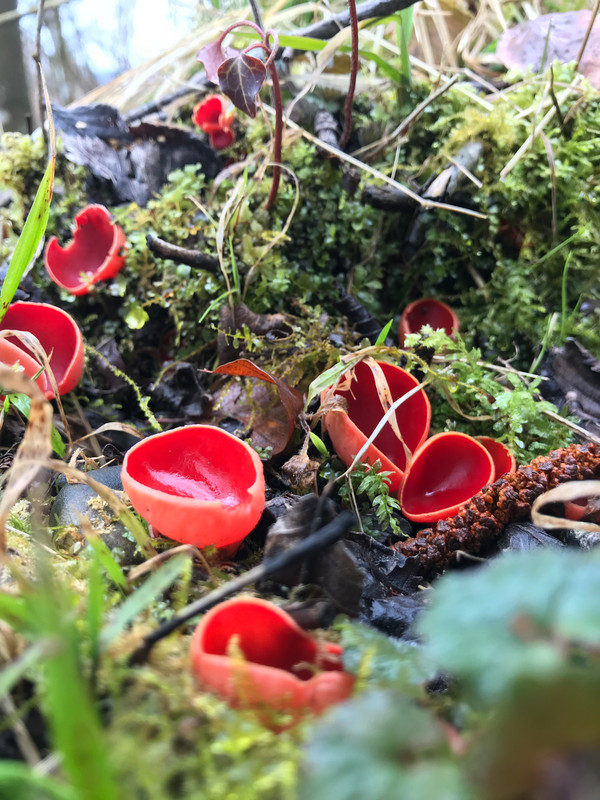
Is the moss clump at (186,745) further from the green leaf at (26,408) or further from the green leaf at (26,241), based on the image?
the green leaf at (26,241)

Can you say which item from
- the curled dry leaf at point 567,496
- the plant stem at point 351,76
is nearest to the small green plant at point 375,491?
Answer: the curled dry leaf at point 567,496

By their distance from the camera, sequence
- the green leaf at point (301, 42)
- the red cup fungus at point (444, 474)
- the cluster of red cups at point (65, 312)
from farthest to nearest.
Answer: the green leaf at point (301, 42)
the cluster of red cups at point (65, 312)
the red cup fungus at point (444, 474)

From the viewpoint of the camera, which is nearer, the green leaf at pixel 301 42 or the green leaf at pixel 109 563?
the green leaf at pixel 109 563

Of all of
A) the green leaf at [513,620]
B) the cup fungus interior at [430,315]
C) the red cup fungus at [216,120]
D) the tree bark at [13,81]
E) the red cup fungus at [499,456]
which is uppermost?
the tree bark at [13,81]

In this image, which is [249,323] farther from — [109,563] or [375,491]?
[109,563]

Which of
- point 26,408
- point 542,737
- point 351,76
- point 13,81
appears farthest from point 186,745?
point 13,81

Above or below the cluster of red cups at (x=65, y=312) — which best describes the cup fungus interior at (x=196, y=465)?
below
